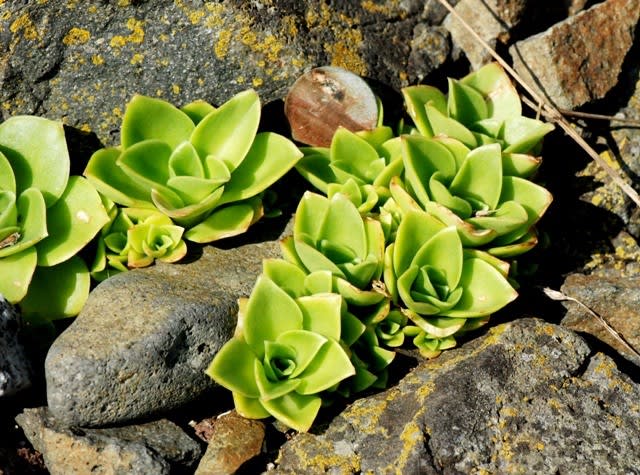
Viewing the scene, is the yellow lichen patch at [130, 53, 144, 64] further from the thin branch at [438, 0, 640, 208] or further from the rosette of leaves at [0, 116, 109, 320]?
the thin branch at [438, 0, 640, 208]

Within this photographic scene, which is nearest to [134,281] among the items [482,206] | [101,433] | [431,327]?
[101,433]

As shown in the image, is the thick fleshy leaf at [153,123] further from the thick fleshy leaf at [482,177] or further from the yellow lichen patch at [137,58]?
the thick fleshy leaf at [482,177]

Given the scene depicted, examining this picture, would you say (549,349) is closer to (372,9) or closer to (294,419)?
(294,419)

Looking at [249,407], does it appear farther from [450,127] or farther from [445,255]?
[450,127]

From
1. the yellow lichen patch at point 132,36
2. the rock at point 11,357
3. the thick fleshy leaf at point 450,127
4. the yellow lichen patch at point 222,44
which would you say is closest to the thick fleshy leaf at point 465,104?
the thick fleshy leaf at point 450,127

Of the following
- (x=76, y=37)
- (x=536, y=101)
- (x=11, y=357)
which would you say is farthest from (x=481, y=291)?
(x=76, y=37)
